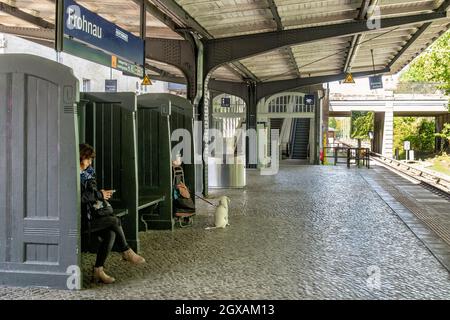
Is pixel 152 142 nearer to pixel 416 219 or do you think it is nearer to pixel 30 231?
pixel 30 231

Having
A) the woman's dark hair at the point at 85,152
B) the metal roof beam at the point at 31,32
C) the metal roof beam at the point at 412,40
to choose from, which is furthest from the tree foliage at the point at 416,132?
the woman's dark hair at the point at 85,152

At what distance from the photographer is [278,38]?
1015 cm

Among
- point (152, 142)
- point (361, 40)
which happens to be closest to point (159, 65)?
point (361, 40)

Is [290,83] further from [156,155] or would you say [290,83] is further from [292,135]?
[156,155]

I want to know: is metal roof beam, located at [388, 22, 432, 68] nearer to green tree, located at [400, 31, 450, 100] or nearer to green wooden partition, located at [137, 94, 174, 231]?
green tree, located at [400, 31, 450, 100]

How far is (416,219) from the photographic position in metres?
8.30

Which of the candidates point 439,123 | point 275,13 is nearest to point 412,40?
point 275,13

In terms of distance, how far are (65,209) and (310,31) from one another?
716 centimetres

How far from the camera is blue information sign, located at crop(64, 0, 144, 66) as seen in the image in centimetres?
557

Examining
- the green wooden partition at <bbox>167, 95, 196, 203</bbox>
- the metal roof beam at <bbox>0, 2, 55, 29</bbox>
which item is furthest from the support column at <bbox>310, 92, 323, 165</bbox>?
the green wooden partition at <bbox>167, 95, 196, 203</bbox>

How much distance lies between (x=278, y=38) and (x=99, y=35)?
479 centimetres

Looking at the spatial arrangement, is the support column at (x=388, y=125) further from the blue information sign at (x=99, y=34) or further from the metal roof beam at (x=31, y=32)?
the blue information sign at (x=99, y=34)
